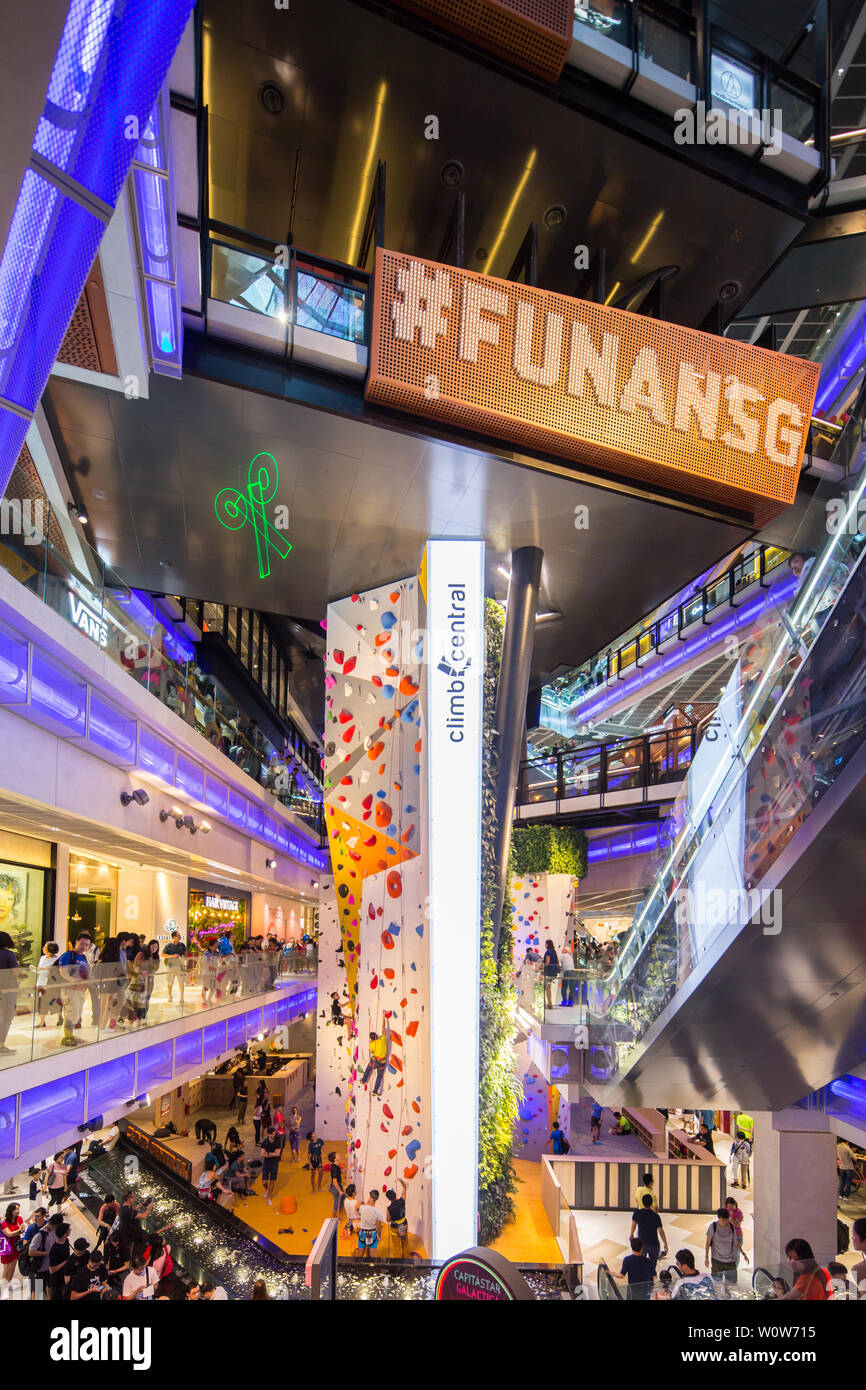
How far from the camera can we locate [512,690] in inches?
430

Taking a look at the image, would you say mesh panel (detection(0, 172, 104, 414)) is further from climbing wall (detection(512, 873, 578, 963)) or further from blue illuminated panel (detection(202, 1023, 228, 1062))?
climbing wall (detection(512, 873, 578, 963))

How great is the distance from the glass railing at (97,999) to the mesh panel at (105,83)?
6044mm

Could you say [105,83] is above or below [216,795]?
above

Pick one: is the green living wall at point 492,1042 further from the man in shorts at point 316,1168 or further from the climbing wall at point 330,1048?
the climbing wall at point 330,1048

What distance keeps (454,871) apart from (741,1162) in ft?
→ 39.7

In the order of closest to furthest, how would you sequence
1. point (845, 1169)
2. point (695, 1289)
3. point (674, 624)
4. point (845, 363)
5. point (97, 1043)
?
point (695, 1289), point (97, 1043), point (845, 1169), point (845, 363), point (674, 624)

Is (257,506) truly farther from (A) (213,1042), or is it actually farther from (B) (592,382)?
(A) (213,1042)

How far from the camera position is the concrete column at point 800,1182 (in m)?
10.2

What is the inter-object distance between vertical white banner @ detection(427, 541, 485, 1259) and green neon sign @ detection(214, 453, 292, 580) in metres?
1.95

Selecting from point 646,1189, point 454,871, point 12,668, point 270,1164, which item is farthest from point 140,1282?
point 646,1189

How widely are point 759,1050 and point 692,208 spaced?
345 inches

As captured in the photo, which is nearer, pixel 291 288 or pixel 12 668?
pixel 12 668
